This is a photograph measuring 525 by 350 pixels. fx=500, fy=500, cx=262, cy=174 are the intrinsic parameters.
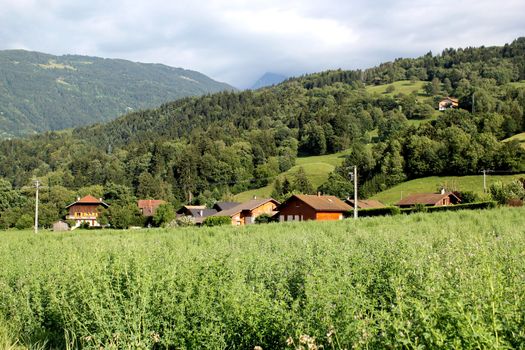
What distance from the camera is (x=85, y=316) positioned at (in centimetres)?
808

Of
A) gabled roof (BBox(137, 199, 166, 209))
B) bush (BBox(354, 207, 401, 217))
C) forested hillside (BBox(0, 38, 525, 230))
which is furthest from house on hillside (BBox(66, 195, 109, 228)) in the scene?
bush (BBox(354, 207, 401, 217))

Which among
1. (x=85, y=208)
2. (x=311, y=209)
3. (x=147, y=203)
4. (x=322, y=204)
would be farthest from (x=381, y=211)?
(x=85, y=208)

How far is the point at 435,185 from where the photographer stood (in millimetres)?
88438

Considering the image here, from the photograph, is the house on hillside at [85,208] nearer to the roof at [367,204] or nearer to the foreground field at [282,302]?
the roof at [367,204]

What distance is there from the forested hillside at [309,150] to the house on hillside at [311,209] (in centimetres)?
1229

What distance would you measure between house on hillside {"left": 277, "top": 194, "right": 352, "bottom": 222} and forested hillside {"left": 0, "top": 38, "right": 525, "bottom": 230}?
12289mm

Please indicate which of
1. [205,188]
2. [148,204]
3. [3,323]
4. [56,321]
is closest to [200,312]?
[56,321]

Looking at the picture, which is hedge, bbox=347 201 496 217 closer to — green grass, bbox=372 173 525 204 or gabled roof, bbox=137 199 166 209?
green grass, bbox=372 173 525 204

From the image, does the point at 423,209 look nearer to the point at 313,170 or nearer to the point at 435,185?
the point at 435,185

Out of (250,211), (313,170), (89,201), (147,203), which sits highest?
(313,170)

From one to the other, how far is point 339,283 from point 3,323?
737cm

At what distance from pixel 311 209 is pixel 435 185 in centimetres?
3324

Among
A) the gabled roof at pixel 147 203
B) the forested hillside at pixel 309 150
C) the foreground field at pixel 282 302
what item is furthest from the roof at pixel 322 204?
the foreground field at pixel 282 302

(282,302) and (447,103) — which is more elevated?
(447,103)
